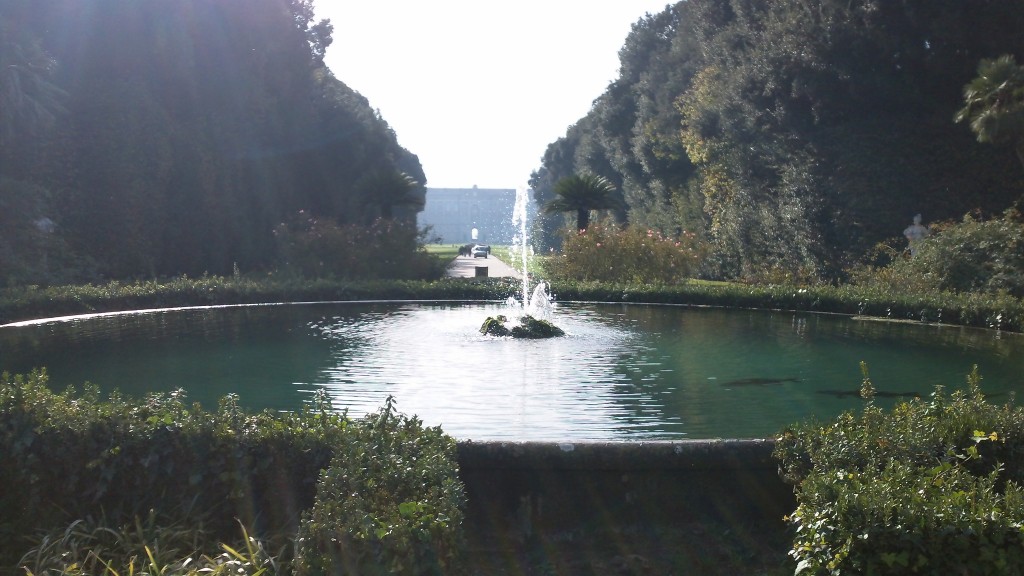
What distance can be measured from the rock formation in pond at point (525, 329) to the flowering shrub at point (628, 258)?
9495mm

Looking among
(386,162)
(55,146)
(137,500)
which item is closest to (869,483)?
(137,500)

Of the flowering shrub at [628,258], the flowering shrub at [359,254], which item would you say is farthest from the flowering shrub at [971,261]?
the flowering shrub at [359,254]

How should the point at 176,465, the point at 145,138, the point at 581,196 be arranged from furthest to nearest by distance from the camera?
the point at 581,196 < the point at 145,138 < the point at 176,465

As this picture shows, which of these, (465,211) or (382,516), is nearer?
(382,516)

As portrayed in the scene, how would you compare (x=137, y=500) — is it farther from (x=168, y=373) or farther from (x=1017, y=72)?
(x=1017, y=72)

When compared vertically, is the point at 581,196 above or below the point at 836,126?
below

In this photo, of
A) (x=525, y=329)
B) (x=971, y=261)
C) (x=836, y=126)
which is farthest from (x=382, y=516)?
(x=836, y=126)

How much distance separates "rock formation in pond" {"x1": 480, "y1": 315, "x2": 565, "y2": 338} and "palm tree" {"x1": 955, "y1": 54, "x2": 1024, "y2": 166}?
1160 centimetres

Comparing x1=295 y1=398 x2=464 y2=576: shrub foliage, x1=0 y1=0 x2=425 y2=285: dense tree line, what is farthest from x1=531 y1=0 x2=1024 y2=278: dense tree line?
x1=295 y1=398 x2=464 y2=576: shrub foliage

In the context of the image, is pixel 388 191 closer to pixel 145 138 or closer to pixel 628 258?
Result: pixel 145 138

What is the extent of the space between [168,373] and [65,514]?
5332 mm

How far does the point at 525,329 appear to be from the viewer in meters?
12.6

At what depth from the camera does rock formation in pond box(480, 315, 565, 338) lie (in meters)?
12.6

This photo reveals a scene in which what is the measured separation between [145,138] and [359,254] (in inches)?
302
